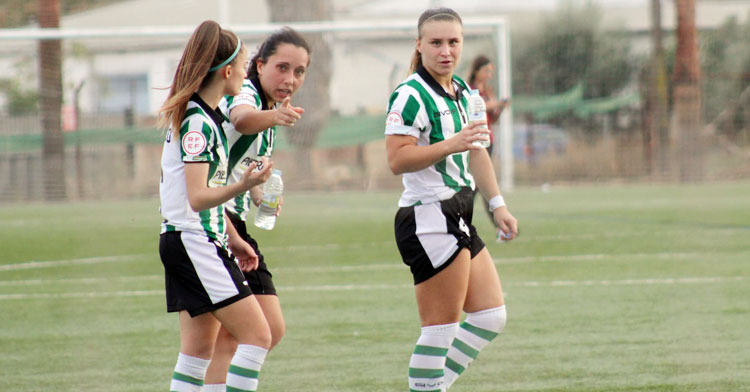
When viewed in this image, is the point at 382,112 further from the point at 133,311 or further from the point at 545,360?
the point at 545,360

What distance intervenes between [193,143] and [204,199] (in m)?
0.23

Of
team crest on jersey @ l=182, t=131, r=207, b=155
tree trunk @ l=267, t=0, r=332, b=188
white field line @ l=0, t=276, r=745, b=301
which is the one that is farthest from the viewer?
tree trunk @ l=267, t=0, r=332, b=188

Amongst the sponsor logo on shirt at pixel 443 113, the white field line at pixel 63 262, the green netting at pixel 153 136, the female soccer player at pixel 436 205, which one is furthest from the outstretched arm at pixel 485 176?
the green netting at pixel 153 136

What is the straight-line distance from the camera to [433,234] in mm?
4797

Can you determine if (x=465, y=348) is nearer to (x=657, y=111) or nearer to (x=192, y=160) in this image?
(x=192, y=160)

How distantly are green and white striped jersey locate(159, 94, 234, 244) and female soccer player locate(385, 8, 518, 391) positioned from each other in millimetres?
833

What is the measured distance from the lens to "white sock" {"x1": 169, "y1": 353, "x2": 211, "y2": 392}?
449cm

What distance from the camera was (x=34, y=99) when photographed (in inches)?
882

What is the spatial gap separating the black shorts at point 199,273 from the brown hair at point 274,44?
101 cm

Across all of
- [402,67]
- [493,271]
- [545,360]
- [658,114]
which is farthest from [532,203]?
[493,271]

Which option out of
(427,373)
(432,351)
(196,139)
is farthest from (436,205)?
(196,139)

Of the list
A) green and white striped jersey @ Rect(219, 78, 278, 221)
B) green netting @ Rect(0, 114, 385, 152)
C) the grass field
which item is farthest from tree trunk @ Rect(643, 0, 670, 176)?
green and white striped jersey @ Rect(219, 78, 278, 221)

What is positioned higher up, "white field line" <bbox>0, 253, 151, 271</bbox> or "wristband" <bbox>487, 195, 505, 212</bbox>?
"wristband" <bbox>487, 195, 505, 212</bbox>

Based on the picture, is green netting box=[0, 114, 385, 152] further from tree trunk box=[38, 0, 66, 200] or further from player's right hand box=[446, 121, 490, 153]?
player's right hand box=[446, 121, 490, 153]
